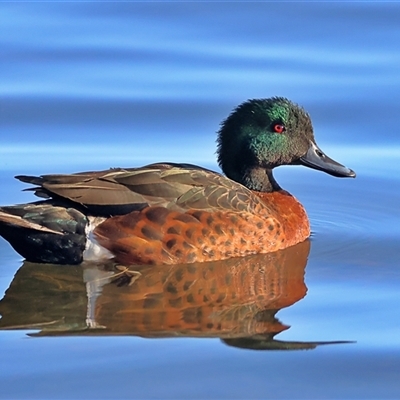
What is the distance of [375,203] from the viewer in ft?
30.1

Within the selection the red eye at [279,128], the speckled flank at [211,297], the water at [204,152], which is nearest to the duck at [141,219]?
the speckled flank at [211,297]

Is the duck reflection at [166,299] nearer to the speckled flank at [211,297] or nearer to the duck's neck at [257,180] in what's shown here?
the speckled flank at [211,297]

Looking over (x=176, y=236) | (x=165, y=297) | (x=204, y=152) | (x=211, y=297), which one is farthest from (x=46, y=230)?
(x=204, y=152)

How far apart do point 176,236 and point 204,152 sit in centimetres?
232

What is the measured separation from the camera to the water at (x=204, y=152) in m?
6.11

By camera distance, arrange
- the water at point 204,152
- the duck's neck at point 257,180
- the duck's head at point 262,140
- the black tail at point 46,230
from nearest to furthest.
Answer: the water at point 204,152, the black tail at point 46,230, the duck's head at point 262,140, the duck's neck at point 257,180

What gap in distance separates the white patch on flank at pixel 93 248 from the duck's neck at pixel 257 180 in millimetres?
1267

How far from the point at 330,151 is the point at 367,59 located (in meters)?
2.16

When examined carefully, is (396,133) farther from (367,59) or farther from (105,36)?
(105,36)

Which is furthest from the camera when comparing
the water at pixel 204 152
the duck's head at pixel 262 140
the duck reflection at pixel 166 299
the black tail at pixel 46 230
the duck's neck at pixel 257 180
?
the duck's neck at pixel 257 180

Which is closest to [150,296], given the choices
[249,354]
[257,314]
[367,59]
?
[257,314]

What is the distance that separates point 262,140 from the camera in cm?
862

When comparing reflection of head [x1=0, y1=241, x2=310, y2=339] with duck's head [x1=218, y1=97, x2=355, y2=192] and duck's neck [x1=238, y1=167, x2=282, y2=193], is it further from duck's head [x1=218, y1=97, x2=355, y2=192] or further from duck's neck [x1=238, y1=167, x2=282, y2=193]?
duck's head [x1=218, y1=97, x2=355, y2=192]

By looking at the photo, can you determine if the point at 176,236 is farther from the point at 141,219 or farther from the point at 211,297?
the point at 211,297
